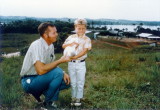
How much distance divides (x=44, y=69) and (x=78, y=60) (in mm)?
481

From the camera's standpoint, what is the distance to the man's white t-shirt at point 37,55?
3.19 m

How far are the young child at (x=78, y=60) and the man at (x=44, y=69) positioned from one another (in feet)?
0.43

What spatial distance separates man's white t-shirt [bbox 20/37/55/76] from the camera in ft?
10.5

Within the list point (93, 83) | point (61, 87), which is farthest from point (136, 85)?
point (61, 87)

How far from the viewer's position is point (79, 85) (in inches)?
137

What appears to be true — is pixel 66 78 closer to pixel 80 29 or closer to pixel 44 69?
pixel 44 69

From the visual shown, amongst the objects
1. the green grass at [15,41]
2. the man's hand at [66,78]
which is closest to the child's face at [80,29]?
the man's hand at [66,78]

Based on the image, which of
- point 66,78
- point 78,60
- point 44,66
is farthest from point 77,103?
point 44,66

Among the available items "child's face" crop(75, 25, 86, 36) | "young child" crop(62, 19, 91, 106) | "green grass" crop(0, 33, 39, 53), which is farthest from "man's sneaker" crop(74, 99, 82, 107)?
"green grass" crop(0, 33, 39, 53)

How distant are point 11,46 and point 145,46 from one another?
2.37 meters

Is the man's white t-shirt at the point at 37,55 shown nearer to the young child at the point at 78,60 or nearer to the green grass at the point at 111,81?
the young child at the point at 78,60

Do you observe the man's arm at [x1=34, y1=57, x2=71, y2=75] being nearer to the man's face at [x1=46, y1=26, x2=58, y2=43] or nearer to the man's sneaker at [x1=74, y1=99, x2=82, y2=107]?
the man's face at [x1=46, y1=26, x2=58, y2=43]

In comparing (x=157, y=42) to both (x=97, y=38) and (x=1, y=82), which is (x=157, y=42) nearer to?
(x=97, y=38)

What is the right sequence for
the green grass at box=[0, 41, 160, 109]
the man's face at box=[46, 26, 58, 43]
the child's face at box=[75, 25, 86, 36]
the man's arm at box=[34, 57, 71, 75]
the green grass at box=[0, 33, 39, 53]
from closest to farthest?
1. the man's arm at box=[34, 57, 71, 75]
2. the man's face at box=[46, 26, 58, 43]
3. the child's face at box=[75, 25, 86, 36]
4. the green grass at box=[0, 41, 160, 109]
5. the green grass at box=[0, 33, 39, 53]
